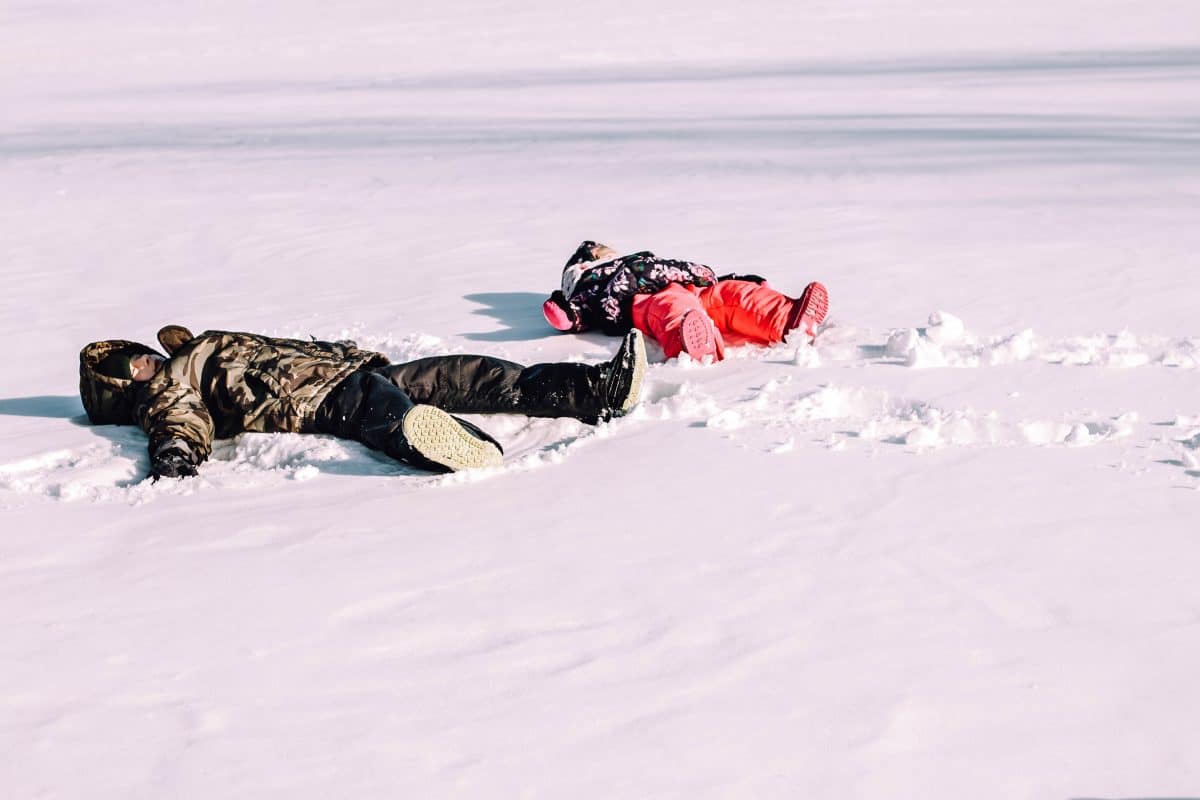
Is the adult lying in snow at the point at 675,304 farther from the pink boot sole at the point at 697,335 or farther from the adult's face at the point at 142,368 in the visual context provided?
the adult's face at the point at 142,368

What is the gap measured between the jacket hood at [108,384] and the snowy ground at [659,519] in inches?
5.1

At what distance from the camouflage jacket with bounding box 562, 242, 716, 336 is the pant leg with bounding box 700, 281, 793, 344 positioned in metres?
0.19

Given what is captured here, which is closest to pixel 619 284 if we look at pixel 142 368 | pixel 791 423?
pixel 791 423

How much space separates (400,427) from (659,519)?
89 centimetres

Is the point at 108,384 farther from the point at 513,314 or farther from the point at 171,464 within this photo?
the point at 513,314

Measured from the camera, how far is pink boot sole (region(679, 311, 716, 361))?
17.8 feet

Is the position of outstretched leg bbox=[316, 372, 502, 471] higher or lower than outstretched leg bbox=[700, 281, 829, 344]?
lower

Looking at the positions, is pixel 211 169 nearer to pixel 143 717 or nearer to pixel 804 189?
pixel 804 189

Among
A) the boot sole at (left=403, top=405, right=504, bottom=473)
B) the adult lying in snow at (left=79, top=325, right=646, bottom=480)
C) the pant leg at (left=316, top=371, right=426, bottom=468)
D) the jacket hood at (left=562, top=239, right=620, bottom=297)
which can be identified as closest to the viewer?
the boot sole at (left=403, top=405, right=504, bottom=473)

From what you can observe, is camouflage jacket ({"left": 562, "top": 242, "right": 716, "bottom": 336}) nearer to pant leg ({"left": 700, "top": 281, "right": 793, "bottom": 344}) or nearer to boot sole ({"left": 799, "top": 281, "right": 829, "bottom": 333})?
pant leg ({"left": 700, "top": 281, "right": 793, "bottom": 344})

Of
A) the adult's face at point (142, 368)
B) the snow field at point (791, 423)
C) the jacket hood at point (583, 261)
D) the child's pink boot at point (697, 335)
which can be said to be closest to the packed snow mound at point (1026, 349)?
the snow field at point (791, 423)

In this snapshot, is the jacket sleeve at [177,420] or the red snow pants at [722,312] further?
the red snow pants at [722,312]

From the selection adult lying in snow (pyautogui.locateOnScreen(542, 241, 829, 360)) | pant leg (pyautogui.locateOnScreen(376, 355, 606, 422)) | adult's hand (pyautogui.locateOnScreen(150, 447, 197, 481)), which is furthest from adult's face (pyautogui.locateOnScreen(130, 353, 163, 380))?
adult lying in snow (pyautogui.locateOnScreen(542, 241, 829, 360))

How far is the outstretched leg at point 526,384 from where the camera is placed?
4805 mm
